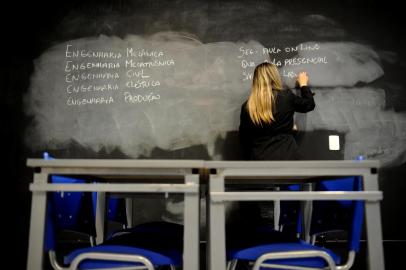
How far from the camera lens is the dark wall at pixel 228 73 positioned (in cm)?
313

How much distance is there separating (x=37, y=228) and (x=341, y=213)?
1075 mm

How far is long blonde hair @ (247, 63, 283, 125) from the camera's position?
2543 mm

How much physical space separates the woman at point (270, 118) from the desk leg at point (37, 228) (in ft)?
5.50

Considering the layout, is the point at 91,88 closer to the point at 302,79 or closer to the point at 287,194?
the point at 302,79

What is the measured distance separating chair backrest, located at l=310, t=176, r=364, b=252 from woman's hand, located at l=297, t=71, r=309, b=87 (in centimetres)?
162

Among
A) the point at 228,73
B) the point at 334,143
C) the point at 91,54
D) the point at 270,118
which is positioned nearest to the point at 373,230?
the point at 270,118

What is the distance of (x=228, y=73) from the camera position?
10.5 feet

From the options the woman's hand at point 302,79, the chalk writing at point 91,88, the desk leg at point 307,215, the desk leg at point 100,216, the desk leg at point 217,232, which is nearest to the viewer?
the desk leg at point 217,232

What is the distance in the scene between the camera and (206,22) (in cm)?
328

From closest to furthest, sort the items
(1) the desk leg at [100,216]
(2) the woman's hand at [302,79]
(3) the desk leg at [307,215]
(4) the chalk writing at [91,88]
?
(3) the desk leg at [307,215] < (1) the desk leg at [100,216] < (2) the woman's hand at [302,79] < (4) the chalk writing at [91,88]

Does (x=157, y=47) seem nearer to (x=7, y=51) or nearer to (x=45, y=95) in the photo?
(x=45, y=95)

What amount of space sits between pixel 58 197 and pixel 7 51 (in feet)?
8.45

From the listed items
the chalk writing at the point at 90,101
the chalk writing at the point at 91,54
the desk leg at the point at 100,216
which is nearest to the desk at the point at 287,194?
the desk leg at the point at 100,216

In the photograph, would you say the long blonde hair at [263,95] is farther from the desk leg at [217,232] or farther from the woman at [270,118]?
the desk leg at [217,232]
